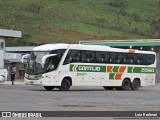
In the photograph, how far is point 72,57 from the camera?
34.0 meters

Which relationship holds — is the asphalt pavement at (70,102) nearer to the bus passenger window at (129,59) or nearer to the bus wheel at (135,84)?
the bus passenger window at (129,59)

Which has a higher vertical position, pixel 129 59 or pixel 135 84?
pixel 129 59

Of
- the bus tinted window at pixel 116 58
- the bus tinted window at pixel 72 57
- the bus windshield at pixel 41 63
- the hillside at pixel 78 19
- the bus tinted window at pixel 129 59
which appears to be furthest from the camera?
the hillside at pixel 78 19

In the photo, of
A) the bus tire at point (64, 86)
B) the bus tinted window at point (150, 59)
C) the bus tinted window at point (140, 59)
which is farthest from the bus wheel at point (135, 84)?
the bus tire at point (64, 86)

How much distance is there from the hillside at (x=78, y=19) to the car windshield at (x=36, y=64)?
225 ft

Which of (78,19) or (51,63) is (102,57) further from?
(78,19)

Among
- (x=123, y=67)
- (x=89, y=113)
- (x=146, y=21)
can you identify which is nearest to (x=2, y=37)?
(x=123, y=67)

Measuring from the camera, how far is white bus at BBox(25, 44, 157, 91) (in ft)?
108

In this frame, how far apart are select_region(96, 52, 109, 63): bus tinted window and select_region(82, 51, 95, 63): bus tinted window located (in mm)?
503

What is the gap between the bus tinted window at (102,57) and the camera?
3591 cm

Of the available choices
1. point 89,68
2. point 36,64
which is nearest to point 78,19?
point 89,68

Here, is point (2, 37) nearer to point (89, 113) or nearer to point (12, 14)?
point (89, 113)

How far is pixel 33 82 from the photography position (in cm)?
3291

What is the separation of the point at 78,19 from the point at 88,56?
294 feet
